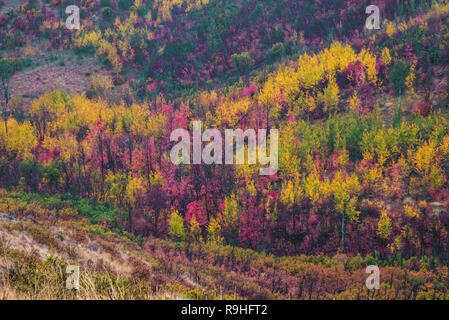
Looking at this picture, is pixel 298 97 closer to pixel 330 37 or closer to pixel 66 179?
pixel 330 37

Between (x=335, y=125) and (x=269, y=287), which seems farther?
(x=335, y=125)

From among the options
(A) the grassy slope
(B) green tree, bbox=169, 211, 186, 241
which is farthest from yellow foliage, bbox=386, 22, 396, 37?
(B) green tree, bbox=169, 211, 186, 241

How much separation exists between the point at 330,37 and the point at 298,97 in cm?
2172

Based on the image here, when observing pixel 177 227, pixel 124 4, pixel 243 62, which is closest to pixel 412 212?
pixel 177 227

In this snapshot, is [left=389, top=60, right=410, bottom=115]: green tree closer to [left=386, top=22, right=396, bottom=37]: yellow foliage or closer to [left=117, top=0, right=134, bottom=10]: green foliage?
[left=386, top=22, right=396, bottom=37]: yellow foliage

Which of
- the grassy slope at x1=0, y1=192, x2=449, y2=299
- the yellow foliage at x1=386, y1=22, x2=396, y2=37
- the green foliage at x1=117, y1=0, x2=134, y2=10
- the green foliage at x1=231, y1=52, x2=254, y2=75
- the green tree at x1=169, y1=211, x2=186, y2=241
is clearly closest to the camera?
the grassy slope at x1=0, y1=192, x2=449, y2=299

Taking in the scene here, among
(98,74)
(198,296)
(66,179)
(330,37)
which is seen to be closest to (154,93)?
(98,74)

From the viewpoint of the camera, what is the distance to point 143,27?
74625 millimetres

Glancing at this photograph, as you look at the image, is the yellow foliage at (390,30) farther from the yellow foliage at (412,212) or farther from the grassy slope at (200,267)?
the grassy slope at (200,267)

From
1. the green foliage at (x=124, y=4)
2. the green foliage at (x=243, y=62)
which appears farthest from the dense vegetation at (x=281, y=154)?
the green foliage at (x=124, y=4)

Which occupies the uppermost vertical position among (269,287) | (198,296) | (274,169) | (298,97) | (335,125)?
(298,97)

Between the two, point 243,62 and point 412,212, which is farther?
point 243,62

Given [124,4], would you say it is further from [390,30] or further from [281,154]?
[281,154]

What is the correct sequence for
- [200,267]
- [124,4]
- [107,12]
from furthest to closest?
[124,4] < [107,12] < [200,267]
